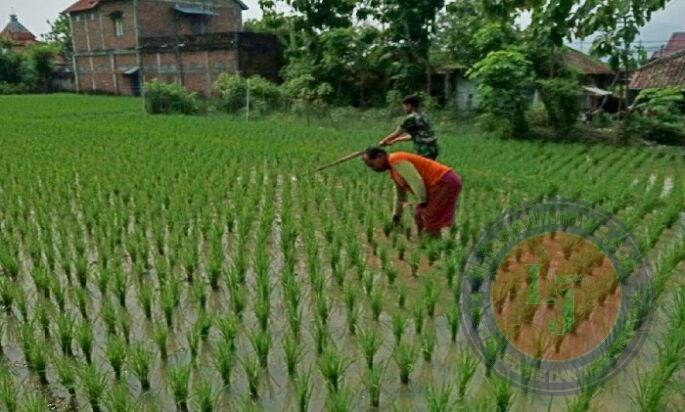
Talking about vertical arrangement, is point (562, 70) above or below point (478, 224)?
above

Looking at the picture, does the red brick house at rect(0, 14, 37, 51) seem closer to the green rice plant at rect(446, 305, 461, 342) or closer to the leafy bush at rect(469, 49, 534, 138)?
the leafy bush at rect(469, 49, 534, 138)

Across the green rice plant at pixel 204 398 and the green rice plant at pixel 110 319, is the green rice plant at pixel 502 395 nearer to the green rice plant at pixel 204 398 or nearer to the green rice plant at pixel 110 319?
the green rice plant at pixel 204 398

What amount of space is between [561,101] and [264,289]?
35.0 feet

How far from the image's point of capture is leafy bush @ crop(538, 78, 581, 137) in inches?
475

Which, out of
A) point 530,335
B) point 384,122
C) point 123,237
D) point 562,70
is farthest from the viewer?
point 384,122

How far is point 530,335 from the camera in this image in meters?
3.00

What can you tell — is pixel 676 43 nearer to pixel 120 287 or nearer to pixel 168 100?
pixel 168 100

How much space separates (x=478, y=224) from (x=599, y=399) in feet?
8.45

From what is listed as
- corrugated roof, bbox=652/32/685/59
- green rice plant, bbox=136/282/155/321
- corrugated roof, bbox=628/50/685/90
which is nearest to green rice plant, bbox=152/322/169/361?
green rice plant, bbox=136/282/155/321

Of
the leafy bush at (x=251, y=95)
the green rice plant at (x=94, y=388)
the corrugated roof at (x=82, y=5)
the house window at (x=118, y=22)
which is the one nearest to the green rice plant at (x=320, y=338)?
the green rice plant at (x=94, y=388)

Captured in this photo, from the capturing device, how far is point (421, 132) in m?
6.07

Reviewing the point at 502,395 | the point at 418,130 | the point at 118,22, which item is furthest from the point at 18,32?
the point at 502,395

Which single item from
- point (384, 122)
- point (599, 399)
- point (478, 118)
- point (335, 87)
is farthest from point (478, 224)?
point (335, 87)

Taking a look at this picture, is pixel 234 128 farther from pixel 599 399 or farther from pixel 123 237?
pixel 599 399
